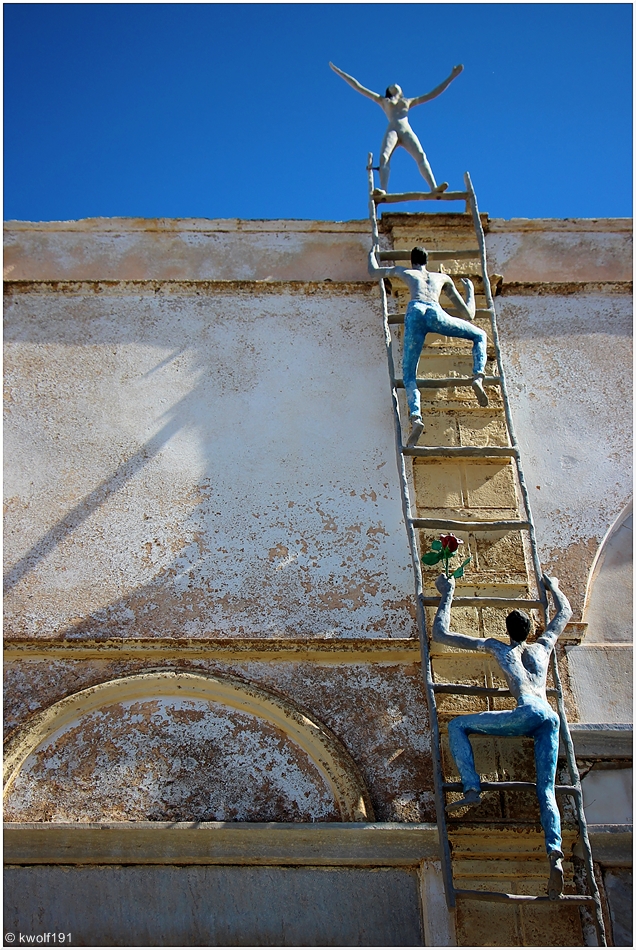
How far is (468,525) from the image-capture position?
541 cm

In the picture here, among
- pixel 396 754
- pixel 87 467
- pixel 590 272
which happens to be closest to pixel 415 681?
pixel 396 754

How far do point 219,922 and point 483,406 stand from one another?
329cm

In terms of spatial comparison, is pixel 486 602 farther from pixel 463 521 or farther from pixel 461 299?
pixel 461 299

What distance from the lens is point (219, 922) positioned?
448 centimetres

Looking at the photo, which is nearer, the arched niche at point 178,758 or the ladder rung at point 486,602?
the arched niche at point 178,758

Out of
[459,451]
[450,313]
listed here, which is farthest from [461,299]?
[459,451]

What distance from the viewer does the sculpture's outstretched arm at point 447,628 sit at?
4.70 meters

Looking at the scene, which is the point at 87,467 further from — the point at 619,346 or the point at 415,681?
the point at 619,346

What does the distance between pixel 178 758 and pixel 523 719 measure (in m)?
1.81

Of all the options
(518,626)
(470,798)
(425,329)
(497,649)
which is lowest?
(470,798)

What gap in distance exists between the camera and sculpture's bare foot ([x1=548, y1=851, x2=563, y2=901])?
4.20 metres

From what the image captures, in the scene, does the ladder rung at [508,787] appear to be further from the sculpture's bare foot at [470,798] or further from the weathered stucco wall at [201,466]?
the weathered stucco wall at [201,466]

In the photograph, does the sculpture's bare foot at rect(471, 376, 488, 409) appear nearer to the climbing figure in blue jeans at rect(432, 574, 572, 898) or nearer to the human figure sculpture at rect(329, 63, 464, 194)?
the climbing figure in blue jeans at rect(432, 574, 572, 898)

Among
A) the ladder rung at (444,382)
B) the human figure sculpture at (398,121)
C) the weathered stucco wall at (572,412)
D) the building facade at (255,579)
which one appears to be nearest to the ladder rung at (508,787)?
the building facade at (255,579)
